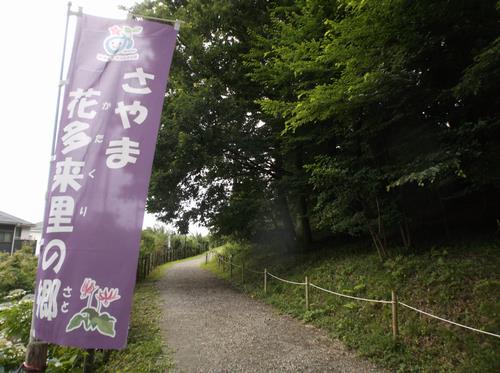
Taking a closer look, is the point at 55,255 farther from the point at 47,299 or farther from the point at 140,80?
the point at 140,80

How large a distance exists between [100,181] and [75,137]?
1.93ft

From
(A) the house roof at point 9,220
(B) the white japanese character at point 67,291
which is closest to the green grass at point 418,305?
(B) the white japanese character at point 67,291

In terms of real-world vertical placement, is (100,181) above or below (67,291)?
above

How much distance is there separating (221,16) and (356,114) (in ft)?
22.8

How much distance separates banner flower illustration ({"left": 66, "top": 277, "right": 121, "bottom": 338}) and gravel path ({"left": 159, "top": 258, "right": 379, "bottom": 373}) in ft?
7.97

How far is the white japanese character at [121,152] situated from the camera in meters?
3.28

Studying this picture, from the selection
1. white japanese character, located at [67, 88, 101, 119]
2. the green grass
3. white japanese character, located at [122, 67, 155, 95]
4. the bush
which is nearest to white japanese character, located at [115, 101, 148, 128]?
white japanese character, located at [122, 67, 155, 95]

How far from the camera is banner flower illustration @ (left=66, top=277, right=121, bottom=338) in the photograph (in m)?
3.03

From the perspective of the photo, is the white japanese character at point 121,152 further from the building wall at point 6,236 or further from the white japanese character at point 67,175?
the building wall at point 6,236

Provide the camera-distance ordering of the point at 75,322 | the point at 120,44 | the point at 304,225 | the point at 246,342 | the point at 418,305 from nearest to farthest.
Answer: the point at 75,322
the point at 120,44
the point at 418,305
the point at 246,342
the point at 304,225

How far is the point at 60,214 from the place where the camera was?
3227 mm

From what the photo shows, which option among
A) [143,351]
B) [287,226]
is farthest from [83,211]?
[287,226]

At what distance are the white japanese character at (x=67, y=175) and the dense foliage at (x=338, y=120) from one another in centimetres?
398

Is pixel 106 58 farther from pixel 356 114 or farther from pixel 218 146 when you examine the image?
pixel 218 146
